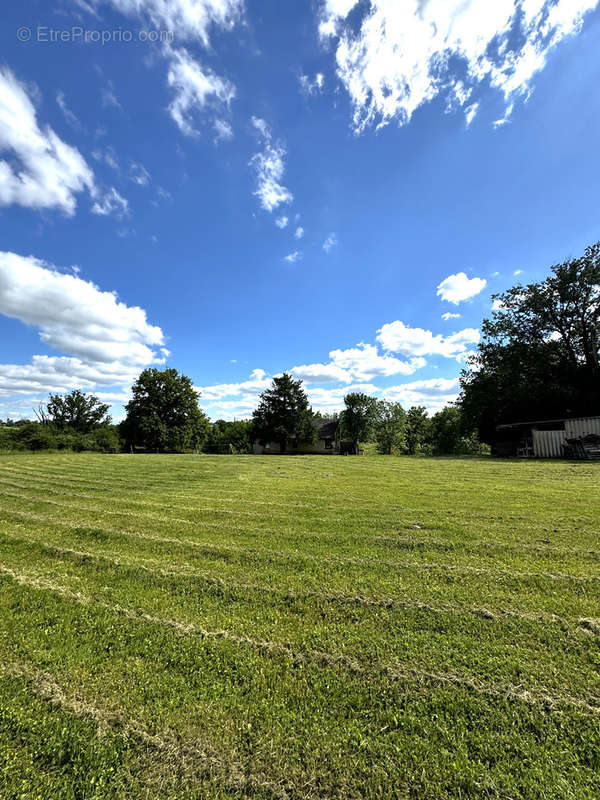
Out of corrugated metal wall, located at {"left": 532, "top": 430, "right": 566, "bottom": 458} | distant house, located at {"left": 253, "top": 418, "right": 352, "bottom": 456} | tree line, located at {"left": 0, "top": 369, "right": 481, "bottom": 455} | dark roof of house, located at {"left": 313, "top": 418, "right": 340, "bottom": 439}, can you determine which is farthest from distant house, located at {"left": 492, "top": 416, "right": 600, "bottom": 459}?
dark roof of house, located at {"left": 313, "top": 418, "right": 340, "bottom": 439}

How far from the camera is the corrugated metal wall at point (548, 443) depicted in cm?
1989

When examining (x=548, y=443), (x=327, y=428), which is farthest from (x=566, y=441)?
(x=327, y=428)

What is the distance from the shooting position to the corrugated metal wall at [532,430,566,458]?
65.3 feet

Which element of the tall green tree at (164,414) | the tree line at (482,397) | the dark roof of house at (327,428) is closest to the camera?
the tree line at (482,397)

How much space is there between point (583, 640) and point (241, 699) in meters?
2.69

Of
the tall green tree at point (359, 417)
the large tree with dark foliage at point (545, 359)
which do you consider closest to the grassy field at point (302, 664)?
the large tree with dark foliage at point (545, 359)

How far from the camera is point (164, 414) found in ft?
136

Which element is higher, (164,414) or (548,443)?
(164,414)

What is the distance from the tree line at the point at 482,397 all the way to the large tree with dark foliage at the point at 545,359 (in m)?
0.07

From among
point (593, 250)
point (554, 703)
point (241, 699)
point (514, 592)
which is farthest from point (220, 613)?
point (593, 250)

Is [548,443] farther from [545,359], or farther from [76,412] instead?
[76,412]

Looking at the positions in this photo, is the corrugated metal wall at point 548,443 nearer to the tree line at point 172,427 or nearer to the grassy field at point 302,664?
the tree line at point 172,427

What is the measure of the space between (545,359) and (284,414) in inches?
1031

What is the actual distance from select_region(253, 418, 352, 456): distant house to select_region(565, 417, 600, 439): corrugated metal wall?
2546 centimetres
